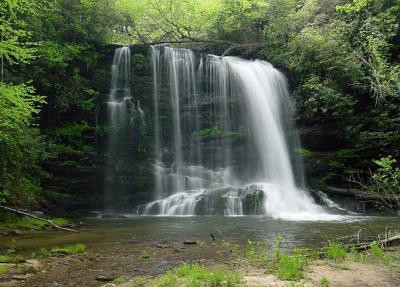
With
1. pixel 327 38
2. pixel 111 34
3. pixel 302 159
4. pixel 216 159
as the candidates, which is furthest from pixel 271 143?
pixel 111 34

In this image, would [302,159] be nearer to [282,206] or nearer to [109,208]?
[282,206]

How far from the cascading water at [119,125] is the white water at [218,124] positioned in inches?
58.6

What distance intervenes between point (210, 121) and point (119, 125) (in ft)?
18.1

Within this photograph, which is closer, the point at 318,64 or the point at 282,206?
the point at 282,206

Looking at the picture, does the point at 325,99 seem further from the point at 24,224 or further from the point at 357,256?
the point at 24,224

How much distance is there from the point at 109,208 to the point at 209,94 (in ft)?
30.5

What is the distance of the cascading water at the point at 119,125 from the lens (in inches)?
790

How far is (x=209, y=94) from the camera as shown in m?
23.6

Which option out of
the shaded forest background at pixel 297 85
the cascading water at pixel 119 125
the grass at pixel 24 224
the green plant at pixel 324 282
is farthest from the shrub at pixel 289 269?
the cascading water at pixel 119 125

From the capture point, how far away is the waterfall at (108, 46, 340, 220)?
2159 cm

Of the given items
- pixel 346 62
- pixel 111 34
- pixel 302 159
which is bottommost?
pixel 302 159

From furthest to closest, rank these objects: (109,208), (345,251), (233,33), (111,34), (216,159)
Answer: (233,33) → (111,34) → (216,159) → (109,208) → (345,251)

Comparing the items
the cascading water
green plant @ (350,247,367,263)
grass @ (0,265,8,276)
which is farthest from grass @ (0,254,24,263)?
the cascading water

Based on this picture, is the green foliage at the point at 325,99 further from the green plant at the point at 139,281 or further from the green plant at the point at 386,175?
the green plant at the point at 139,281
